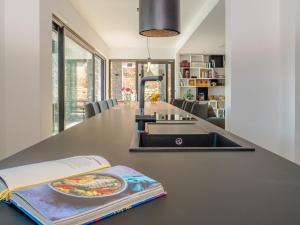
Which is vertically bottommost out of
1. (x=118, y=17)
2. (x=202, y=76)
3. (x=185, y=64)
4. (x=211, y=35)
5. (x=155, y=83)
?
(x=155, y=83)

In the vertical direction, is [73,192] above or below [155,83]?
below

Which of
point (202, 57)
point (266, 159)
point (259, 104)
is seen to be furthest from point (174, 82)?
point (266, 159)

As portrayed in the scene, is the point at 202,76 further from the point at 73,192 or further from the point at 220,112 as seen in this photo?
the point at 73,192

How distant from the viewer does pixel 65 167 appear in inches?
30.5

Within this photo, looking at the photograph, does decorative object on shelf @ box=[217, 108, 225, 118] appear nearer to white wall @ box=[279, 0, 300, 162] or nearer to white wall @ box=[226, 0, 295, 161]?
white wall @ box=[226, 0, 295, 161]

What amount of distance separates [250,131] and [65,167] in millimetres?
3121

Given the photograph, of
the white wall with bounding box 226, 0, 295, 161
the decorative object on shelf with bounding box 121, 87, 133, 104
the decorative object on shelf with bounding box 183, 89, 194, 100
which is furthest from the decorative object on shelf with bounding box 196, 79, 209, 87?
the white wall with bounding box 226, 0, 295, 161

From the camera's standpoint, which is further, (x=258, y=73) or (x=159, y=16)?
(x=258, y=73)

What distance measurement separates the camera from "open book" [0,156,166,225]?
495 mm

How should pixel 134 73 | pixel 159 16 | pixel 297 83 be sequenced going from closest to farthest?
pixel 159 16 → pixel 297 83 → pixel 134 73

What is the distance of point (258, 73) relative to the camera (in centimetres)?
352

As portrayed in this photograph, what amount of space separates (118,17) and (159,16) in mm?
3382

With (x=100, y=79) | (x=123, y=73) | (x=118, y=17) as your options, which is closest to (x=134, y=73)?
(x=123, y=73)

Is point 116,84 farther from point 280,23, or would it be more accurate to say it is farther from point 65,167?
point 65,167
